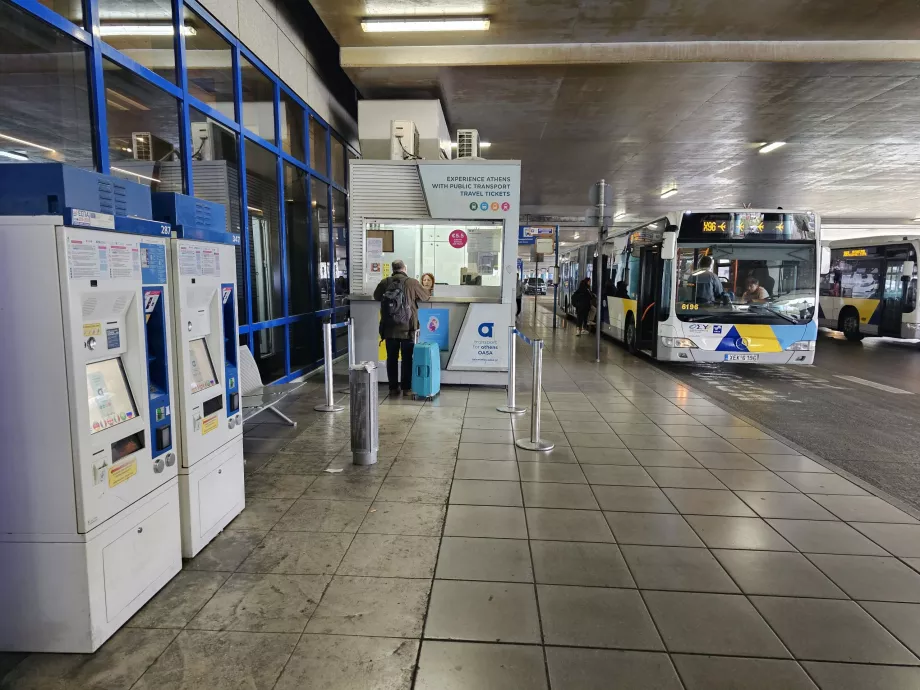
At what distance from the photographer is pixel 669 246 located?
9.44 metres

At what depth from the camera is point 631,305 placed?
41.0ft

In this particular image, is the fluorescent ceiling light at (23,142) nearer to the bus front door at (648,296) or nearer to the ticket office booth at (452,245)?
the ticket office booth at (452,245)

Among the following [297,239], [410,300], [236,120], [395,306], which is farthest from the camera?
[297,239]

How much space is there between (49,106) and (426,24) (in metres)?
5.08

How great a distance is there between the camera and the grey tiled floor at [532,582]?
2.41 m

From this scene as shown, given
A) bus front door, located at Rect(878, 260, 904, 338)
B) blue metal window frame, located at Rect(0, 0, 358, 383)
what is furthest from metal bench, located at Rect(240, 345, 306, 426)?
bus front door, located at Rect(878, 260, 904, 338)

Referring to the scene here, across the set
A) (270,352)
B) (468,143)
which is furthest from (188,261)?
(468,143)

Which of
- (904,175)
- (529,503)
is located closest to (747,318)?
(529,503)

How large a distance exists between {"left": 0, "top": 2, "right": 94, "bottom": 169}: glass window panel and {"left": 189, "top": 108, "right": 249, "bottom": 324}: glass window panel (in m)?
1.30

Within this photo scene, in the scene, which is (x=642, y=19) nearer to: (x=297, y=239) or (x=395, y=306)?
(x=395, y=306)

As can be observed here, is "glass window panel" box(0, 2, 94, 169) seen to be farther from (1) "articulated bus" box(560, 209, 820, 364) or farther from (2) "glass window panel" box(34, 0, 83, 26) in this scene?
(1) "articulated bus" box(560, 209, 820, 364)

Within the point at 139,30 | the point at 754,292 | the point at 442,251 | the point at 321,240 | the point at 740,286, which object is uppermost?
the point at 139,30

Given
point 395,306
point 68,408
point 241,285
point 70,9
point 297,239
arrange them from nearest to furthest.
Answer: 1. point 68,408
2. point 70,9
3. point 241,285
4. point 395,306
5. point 297,239

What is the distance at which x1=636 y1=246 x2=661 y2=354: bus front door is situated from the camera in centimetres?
1038
